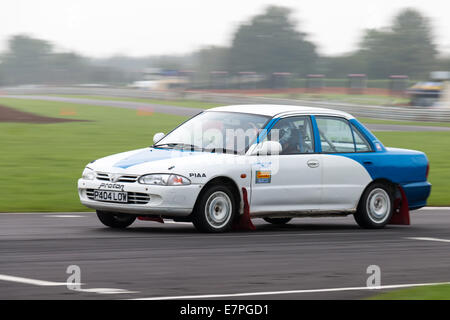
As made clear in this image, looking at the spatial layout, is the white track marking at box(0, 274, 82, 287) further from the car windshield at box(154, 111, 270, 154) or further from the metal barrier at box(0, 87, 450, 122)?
the metal barrier at box(0, 87, 450, 122)

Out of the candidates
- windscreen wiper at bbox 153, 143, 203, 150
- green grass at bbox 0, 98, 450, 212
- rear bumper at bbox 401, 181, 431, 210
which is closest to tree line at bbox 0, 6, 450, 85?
green grass at bbox 0, 98, 450, 212

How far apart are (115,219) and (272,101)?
1881 inches

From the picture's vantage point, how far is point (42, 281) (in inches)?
283

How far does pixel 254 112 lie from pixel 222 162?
115 cm

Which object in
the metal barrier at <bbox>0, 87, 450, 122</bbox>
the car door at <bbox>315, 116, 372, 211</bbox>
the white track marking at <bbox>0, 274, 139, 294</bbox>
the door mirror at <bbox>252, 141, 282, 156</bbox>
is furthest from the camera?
the metal barrier at <bbox>0, 87, 450, 122</bbox>

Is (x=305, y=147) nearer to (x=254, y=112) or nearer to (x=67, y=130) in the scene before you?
(x=254, y=112)

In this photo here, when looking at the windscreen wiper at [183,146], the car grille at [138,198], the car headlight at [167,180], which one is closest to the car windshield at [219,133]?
the windscreen wiper at [183,146]

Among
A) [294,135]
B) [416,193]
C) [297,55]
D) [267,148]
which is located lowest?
[416,193]

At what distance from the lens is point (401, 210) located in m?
12.5

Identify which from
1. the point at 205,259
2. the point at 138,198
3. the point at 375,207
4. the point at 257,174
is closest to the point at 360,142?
the point at 375,207

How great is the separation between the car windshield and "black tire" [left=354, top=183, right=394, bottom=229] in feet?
6.13

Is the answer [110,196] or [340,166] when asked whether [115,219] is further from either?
[340,166]

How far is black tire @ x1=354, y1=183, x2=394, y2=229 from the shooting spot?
39.6 ft
